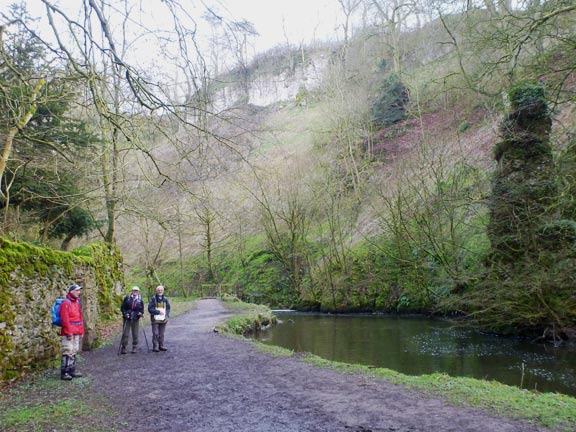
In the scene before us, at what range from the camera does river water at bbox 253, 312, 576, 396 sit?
11016 mm

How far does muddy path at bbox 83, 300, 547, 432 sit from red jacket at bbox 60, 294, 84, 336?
0.99 metres

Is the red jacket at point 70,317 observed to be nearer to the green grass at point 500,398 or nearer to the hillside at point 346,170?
the hillside at point 346,170

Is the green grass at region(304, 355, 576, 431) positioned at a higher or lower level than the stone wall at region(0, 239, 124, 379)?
lower

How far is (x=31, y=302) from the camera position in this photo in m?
9.10

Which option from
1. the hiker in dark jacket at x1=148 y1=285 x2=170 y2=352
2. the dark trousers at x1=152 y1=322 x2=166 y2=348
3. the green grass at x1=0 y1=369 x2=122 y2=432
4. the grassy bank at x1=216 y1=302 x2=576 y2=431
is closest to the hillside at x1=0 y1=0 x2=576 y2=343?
the hiker in dark jacket at x1=148 y1=285 x2=170 y2=352

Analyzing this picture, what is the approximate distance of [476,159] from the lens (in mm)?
25797

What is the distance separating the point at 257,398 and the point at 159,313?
5.11 m

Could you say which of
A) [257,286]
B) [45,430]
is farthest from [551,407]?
[257,286]

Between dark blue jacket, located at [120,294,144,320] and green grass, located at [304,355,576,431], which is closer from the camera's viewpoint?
green grass, located at [304,355,576,431]

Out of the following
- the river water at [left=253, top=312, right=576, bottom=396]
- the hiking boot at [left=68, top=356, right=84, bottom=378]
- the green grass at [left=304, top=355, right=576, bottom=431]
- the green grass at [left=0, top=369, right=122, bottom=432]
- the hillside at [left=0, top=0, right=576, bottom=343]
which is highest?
the hillside at [left=0, top=0, right=576, bottom=343]

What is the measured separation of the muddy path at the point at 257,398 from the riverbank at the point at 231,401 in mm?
13

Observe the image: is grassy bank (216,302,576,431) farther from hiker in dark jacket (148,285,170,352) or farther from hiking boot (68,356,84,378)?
hiking boot (68,356,84,378)

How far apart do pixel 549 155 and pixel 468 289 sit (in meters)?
6.29

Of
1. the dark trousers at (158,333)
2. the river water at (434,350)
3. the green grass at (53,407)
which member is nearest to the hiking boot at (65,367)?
the green grass at (53,407)
